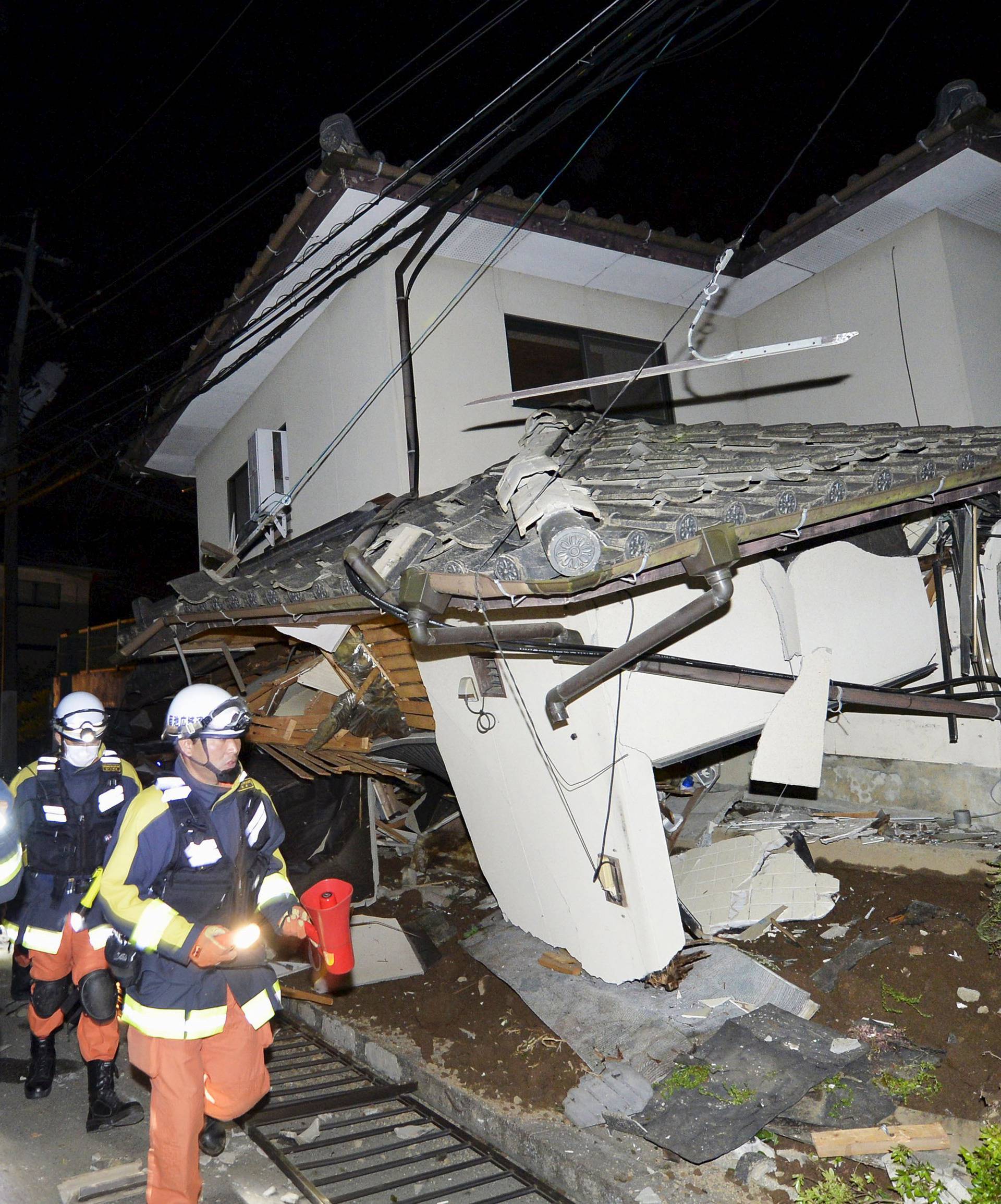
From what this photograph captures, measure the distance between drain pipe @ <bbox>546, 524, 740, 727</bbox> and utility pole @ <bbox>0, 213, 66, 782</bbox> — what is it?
1106cm

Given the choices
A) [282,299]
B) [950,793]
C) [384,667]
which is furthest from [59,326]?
[950,793]

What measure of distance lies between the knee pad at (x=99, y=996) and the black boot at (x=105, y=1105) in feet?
1.78

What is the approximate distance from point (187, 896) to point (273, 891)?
0.47 metres

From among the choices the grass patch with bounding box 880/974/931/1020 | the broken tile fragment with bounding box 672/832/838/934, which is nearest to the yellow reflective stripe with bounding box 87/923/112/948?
the broken tile fragment with bounding box 672/832/838/934

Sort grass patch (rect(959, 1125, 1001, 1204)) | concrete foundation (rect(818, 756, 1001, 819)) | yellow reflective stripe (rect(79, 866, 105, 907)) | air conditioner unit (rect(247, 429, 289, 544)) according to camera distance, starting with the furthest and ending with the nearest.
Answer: air conditioner unit (rect(247, 429, 289, 544)), concrete foundation (rect(818, 756, 1001, 819)), yellow reflective stripe (rect(79, 866, 105, 907)), grass patch (rect(959, 1125, 1001, 1204))

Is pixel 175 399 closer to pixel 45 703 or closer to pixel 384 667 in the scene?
pixel 384 667

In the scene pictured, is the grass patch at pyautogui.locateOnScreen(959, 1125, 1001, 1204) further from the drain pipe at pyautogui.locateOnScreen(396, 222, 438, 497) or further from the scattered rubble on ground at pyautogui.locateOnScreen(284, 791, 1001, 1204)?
the drain pipe at pyautogui.locateOnScreen(396, 222, 438, 497)

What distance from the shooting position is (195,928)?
4.12 m

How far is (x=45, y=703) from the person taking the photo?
79.3 feet

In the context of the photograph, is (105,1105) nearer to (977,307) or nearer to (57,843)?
(57,843)

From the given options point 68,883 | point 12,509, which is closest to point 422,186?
point 68,883

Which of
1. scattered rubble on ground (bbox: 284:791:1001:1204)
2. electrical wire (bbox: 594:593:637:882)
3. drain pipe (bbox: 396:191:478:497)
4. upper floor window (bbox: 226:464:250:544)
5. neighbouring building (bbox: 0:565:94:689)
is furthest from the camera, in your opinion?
neighbouring building (bbox: 0:565:94:689)

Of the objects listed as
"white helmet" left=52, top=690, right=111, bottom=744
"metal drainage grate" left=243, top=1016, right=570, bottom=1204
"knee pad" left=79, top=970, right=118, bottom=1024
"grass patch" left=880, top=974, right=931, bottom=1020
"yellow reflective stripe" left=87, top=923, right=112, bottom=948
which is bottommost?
"metal drainage grate" left=243, top=1016, right=570, bottom=1204

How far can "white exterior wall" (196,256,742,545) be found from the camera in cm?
819
